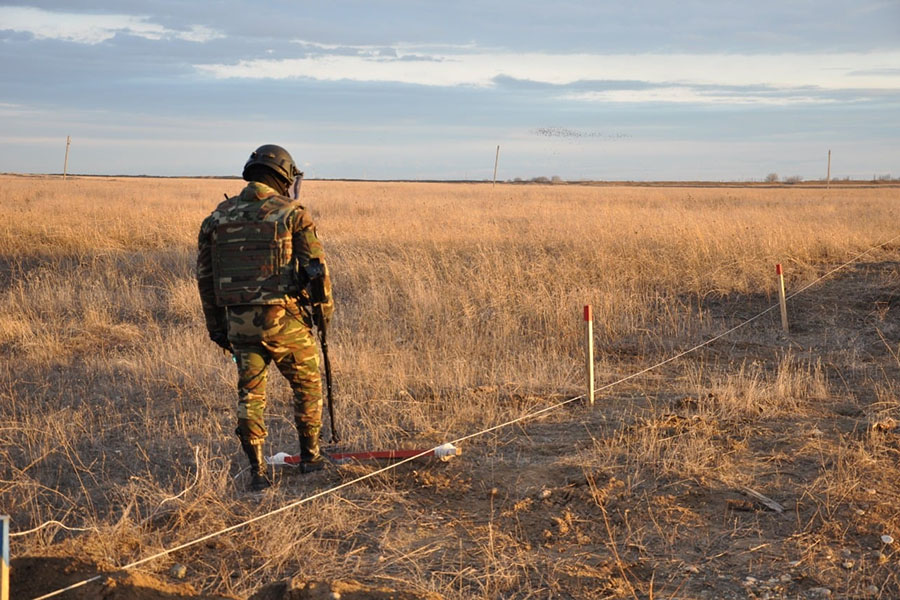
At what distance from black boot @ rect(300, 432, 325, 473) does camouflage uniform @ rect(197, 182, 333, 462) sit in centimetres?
31

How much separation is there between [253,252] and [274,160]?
555mm

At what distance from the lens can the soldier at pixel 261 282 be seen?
449cm

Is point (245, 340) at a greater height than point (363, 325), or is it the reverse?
point (245, 340)

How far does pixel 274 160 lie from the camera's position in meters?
4.66

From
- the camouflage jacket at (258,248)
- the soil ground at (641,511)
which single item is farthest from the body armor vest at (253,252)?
the soil ground at (641,511)

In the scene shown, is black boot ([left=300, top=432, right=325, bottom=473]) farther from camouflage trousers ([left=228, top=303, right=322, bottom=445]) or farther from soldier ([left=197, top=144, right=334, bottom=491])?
soldier ([left=197, top=144, right=334, bottom=491])

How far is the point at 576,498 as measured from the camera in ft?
15.0

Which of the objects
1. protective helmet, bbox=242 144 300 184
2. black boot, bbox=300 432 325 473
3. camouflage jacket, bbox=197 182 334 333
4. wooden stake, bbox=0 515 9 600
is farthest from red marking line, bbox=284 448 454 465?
wooden stake, bbox=0 515 9 600

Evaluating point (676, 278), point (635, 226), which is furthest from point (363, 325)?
point (635, 226)

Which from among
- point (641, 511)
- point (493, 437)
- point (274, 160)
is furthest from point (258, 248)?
point (641, 511)

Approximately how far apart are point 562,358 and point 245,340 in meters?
4.23

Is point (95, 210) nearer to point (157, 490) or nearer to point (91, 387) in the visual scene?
point (91, 387)

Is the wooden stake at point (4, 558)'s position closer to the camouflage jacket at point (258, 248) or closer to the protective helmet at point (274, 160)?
the camouflage jacket at point (258, 248)

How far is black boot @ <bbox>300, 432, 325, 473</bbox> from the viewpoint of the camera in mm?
4961
